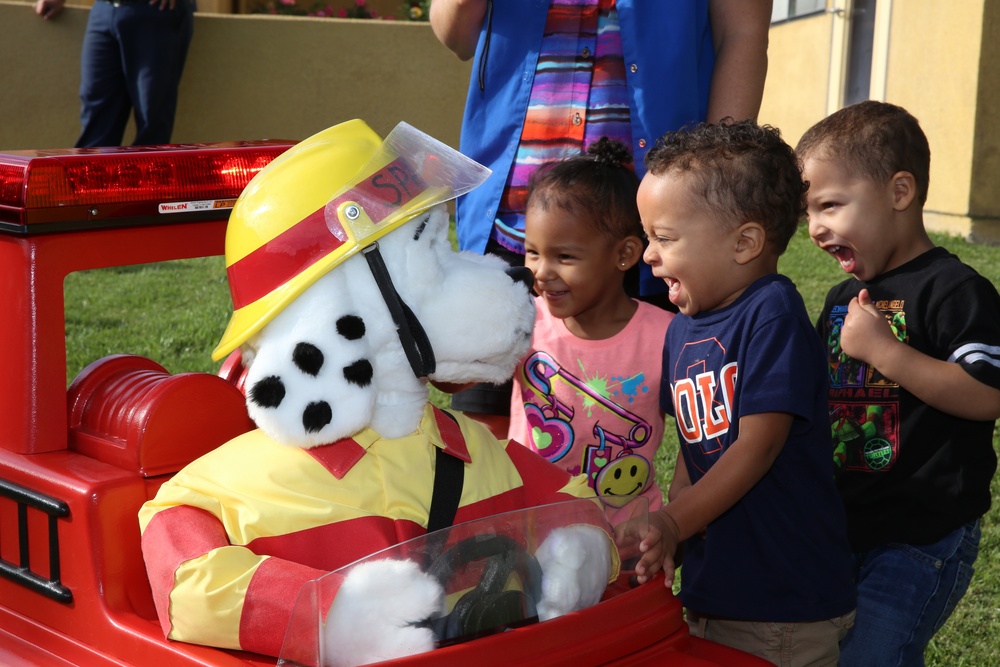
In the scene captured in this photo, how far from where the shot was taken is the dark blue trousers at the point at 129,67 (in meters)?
6.51

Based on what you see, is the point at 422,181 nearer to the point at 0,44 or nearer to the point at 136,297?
the point at 136,297

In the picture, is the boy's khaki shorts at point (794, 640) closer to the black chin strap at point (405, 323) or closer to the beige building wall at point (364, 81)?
the black chin strap at point (405, 323)

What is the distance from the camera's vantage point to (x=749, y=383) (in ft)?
6.07

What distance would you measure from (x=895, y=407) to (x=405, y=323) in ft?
3.50

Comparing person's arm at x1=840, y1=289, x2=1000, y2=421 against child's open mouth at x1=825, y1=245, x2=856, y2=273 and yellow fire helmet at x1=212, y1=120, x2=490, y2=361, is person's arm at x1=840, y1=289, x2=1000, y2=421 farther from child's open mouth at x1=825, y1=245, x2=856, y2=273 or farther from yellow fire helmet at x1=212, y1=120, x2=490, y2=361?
yellow fire helmet at x1=212, y1=120, x2=490, y2=361

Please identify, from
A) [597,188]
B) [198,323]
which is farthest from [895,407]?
[198,323]

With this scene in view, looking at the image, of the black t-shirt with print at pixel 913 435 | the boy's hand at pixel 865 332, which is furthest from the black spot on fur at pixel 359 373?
the black t-shirt with print at pixel 913 435

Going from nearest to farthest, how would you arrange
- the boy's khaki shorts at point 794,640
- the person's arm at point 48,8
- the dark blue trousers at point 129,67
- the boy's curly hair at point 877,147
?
1. the boy's khaki shorts at point 794,640
2. the boy's curly hair at point 877,147
3. the dark blue trousers at point 129,67
4. the person's arm at point 48,8

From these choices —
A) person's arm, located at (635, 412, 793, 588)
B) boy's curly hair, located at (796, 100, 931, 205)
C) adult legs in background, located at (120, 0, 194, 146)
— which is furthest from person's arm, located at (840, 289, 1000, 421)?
adult legs in background, located at (120, 0, 194, 146)

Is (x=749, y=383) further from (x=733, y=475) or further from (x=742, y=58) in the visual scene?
(x=742, y=58)

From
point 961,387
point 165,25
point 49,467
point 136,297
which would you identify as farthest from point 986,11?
point 49,467

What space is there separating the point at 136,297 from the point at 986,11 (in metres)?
5.80

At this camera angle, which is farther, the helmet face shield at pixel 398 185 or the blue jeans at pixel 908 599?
the blue jeans at pixel 908 599

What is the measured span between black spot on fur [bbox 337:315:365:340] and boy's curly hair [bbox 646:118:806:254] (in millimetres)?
642
